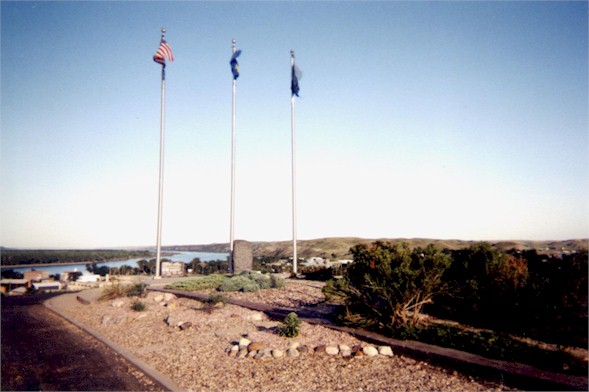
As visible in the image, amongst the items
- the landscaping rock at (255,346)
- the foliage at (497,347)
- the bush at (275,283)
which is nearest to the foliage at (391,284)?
the foliage at (497,347)

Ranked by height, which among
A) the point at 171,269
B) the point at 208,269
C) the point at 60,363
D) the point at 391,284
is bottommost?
the point at 208,269

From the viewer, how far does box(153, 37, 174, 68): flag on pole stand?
59.9ft

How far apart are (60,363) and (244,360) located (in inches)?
141

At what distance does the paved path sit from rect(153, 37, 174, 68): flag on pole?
14.2 m

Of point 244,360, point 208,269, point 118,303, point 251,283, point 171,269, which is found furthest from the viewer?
point 208,269

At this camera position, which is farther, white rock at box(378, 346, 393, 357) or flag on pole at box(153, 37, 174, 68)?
flag on pole at box(153, 37, 174, 68)

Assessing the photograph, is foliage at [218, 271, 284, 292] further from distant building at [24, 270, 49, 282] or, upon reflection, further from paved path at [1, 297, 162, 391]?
distant building at [24, 270, 49, 282]

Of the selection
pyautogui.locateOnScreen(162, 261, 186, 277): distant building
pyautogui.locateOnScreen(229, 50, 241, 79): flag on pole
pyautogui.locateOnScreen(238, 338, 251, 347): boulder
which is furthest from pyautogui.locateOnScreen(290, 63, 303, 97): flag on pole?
pyautogui.locateOnScreen(238, 338, 251, 347): boulder

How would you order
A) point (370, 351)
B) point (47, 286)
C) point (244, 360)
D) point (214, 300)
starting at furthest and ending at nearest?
1. point (47, 286)
2. point (214, 300)
3. point (244, 360)
4. point (370, 351)

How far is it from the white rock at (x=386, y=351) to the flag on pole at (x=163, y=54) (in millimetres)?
18409

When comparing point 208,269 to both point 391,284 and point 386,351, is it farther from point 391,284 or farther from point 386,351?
point 386,351

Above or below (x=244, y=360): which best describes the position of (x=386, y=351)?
above

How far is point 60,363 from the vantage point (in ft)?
20.6

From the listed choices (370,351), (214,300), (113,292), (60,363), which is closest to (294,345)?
(370,351)
